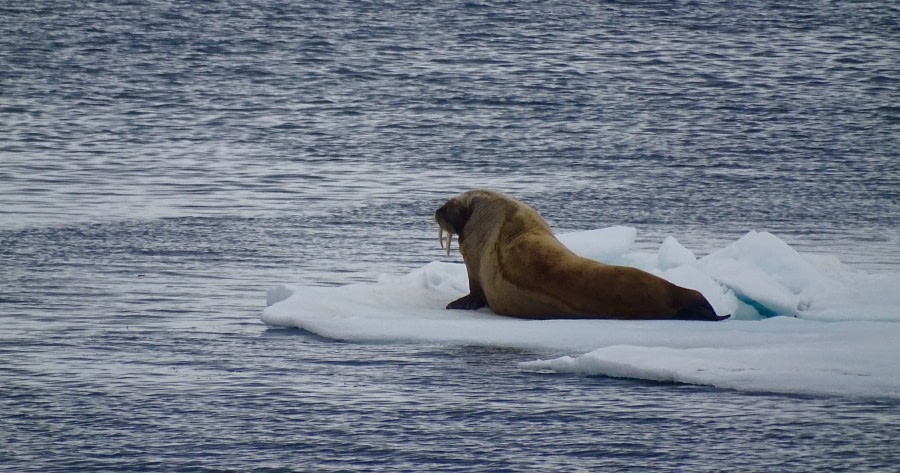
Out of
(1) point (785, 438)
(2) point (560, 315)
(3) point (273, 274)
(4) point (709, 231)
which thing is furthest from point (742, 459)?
(4) point (709, 231)

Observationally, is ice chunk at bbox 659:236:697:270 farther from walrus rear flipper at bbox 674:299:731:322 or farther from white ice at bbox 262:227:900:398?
walrus rear flipper at bbox 674:299:731:322

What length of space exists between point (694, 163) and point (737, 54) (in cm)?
1130

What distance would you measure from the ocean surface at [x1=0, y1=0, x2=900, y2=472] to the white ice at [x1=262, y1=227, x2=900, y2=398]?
0.65 feet

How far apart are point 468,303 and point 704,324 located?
1.62 metres

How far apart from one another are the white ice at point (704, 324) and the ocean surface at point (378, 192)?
0.20m

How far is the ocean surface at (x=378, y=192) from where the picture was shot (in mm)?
6504

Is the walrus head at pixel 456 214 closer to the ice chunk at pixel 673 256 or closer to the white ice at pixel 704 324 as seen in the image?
the white ice at pixel 704 324

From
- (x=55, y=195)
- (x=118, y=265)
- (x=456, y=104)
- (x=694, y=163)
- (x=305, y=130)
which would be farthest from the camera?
(x=456, y=104)

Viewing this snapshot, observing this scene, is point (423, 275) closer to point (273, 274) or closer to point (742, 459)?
point (273, 274)

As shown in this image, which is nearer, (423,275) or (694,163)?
(423,275)

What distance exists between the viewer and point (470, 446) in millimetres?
6312

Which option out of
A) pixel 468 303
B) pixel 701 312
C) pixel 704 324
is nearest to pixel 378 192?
pixel 468 303

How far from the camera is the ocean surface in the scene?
6.50 meters

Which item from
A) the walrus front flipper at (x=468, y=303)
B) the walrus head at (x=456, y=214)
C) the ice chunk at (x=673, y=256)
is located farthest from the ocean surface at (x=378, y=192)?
the ice chunk at (x=673, y=256)
